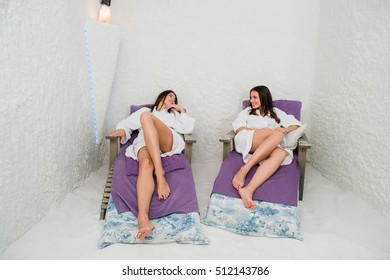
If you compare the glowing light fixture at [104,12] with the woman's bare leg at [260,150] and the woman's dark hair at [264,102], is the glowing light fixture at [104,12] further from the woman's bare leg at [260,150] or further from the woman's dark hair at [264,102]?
the woman's bare leg at [260,150]

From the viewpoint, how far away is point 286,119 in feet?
11.0

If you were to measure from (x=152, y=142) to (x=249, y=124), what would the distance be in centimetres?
118

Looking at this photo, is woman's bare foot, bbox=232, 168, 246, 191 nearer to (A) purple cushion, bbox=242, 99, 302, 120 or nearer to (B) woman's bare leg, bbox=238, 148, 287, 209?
(B) woman's bare leg, bbox=238, 148, 287, 209

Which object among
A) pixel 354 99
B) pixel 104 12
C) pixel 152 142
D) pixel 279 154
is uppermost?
pixel 104 12

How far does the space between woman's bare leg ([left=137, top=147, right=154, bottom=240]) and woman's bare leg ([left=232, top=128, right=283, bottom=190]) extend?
67 cm

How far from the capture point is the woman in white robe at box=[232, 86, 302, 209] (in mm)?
2629

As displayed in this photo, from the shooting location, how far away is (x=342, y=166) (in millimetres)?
3277

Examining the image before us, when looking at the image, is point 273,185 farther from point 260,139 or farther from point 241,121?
point 241,121

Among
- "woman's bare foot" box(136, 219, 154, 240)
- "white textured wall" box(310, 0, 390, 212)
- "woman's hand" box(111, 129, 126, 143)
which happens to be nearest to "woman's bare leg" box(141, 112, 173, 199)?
"woman's bare foot" box(136, 219, 154, 240)

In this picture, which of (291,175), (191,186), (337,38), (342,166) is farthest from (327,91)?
(191,186)

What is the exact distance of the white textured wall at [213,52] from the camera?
381 cm

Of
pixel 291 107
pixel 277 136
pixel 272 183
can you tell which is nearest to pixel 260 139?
pixel 277 136
